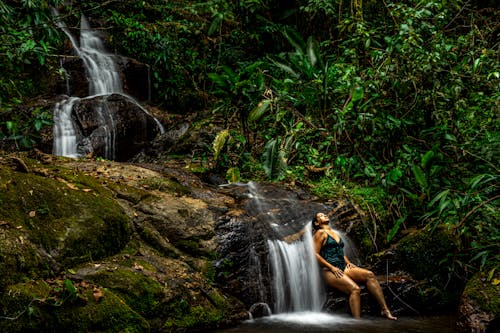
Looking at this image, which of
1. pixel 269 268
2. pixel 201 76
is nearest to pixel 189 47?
pixel 201 76

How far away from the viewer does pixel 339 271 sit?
5.36 meters

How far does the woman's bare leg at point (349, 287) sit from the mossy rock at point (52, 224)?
273 centimetres

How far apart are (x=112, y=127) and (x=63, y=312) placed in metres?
7.01

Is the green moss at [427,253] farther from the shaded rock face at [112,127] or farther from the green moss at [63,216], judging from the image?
the shaded rock face at [112,127]

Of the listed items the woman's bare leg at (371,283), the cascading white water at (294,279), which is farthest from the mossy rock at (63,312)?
the woman's bare leg at (371,283)

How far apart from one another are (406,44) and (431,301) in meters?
3.87

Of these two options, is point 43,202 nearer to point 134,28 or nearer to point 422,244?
point 422,244

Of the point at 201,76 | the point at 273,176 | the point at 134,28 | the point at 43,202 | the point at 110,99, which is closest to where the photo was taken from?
the point at 273,176

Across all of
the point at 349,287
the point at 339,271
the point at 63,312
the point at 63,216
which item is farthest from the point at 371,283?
the point at 63,216

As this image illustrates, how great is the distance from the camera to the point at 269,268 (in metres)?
5.38

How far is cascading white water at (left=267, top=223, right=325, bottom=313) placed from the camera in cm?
534

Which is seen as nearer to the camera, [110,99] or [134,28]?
[110,99]

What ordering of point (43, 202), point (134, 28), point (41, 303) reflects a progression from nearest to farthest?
point (41, 303), point (43, 202), point (134, 28)

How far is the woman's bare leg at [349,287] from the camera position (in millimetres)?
5176
